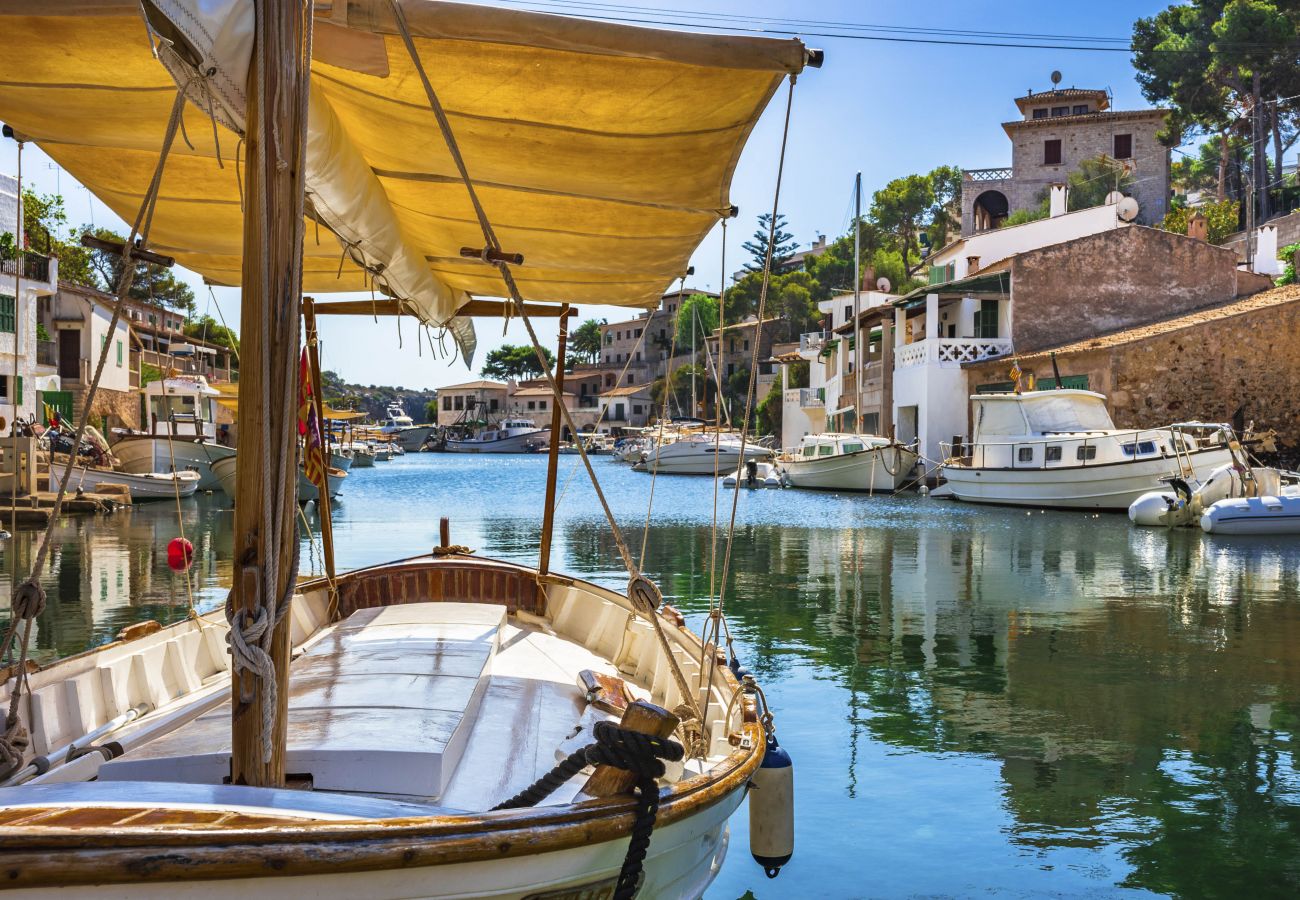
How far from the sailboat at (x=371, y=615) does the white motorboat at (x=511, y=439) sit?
8414 centimetres

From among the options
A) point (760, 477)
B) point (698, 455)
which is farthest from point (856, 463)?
point (698, 455)

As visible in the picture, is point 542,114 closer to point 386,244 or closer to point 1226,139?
point 386,244

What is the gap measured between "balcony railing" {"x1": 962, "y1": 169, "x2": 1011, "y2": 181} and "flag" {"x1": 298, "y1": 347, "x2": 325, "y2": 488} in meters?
56.6

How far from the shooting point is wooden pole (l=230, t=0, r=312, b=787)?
317 centimetres

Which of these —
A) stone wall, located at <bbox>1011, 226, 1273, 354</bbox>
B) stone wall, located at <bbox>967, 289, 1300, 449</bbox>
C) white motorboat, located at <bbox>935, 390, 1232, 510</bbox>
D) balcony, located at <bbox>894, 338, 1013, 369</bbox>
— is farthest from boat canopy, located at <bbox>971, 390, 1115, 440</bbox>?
stone wall, located at <bbox>1011, 226, 1273, 354</bbox>

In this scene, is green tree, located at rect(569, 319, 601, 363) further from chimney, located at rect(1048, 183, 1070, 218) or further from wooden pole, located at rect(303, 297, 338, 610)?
wooden pole, located at rect(303, 297, 338, 610)

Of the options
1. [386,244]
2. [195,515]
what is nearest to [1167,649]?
[386,244]

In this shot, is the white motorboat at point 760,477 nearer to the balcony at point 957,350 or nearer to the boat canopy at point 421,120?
the balcony at point 957,350

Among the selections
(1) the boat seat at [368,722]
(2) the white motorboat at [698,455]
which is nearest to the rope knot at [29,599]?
(1) the boat seat at [368,722]

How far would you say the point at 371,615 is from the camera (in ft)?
21.4

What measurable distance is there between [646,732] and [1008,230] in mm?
43549

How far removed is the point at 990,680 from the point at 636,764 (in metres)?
7.25

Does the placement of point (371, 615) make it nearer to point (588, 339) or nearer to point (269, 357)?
point (269, 357)

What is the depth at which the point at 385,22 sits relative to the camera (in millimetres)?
3562
